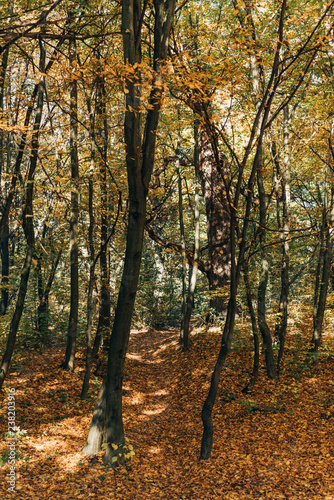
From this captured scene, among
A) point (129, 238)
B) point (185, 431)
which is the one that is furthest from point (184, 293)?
point (129, 238)

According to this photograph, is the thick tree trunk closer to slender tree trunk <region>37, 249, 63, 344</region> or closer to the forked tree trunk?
slender tree trunk <region>37, 249, 63, 344</region>

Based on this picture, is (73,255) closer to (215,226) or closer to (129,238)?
(129,238)

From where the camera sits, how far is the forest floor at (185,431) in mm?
4293

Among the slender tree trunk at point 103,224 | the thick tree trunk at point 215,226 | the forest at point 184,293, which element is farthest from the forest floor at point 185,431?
the thick tree trunk at point 215,226

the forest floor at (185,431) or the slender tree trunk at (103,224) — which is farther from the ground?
the slender tree trunk at (103,224)

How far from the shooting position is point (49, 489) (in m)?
4.01

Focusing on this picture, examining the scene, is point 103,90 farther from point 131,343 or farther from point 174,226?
point 174,226

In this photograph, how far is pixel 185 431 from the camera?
260 inches

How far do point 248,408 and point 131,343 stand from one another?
27.0 ft

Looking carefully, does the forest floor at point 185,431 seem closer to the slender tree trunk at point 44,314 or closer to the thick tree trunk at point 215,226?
the slender tree trunk at point 44,314

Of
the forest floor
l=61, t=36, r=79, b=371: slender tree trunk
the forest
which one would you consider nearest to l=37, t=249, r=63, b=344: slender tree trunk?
the forest

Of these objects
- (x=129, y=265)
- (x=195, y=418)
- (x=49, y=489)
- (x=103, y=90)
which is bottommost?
(x=195, y=418)

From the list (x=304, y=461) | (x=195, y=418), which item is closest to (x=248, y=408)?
(x=195, y=418)

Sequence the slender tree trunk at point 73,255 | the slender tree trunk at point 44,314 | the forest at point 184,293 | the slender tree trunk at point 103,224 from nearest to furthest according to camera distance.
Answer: the forest at point 184,293
the slender tree trunk at point 73,255
the slender tree trunk at point 103,224
the slender tree trunk at point 44,314
